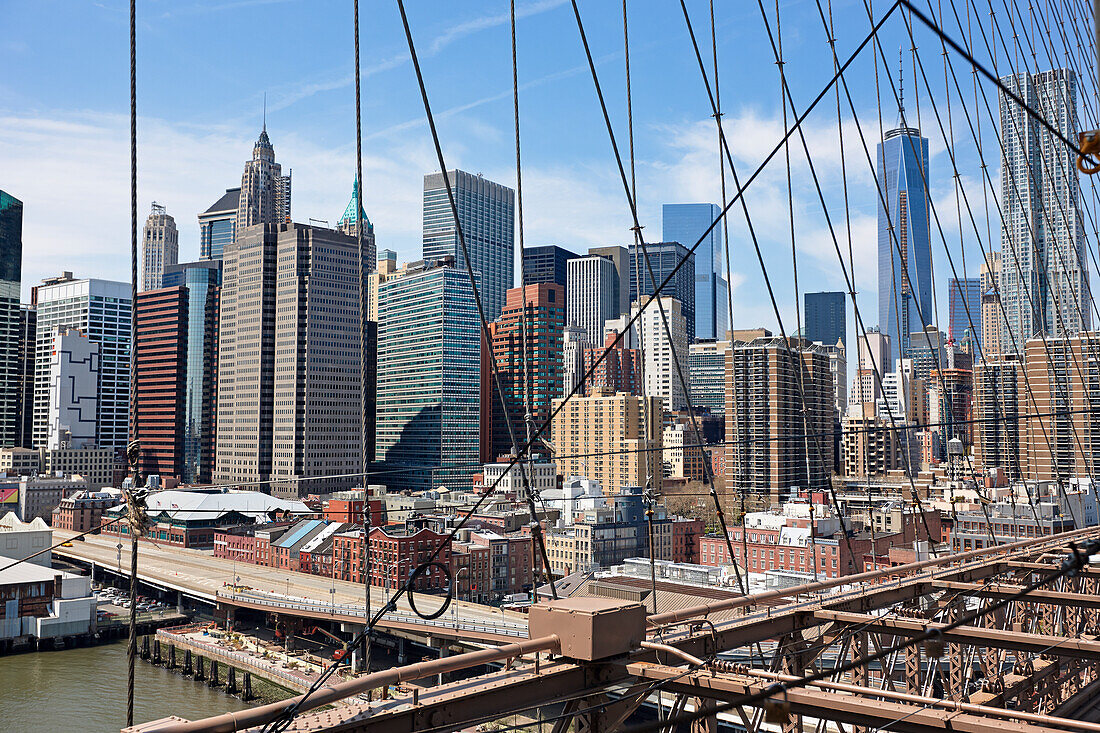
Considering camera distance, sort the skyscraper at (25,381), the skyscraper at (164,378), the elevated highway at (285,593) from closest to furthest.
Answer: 1. the elevated highway at (285,593)
2. the skyscraper at (25,381)
3. the skyscraper at (164,378)

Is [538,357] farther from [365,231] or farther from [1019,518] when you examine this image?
[1019,518]

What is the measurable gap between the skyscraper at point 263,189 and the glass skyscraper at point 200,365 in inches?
420

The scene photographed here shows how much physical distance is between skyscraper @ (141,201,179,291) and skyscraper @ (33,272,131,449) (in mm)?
45695

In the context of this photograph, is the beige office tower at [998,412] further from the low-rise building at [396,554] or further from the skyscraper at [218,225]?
the skyscraper at [218,225]

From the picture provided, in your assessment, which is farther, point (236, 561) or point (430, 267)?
point (430, 267)

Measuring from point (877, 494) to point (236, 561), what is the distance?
28573 mm

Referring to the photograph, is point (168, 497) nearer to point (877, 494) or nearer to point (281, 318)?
point (281, 318)

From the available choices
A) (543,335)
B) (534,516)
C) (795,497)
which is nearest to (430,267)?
(543,335)

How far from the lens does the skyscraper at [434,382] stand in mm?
56312

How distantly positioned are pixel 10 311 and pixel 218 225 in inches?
1901

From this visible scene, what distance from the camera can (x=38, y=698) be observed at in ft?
62.2

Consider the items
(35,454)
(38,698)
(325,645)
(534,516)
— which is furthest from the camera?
(35,454)

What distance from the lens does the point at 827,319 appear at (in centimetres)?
13350

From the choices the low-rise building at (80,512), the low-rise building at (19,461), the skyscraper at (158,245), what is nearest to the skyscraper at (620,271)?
the skyscraper at (158,245)
